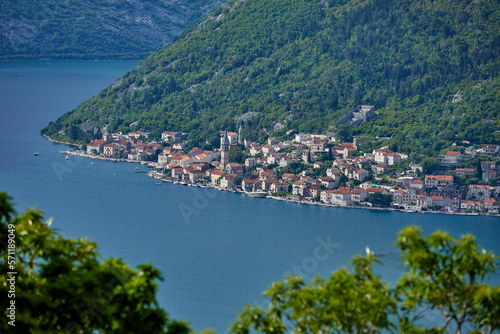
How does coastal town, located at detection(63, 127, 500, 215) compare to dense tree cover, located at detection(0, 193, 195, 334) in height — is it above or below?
above

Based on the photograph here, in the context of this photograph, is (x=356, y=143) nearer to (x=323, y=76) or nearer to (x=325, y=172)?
(x=325, y=172)

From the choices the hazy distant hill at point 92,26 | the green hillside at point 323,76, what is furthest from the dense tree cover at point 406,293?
the hazy distant hill at point 92,26

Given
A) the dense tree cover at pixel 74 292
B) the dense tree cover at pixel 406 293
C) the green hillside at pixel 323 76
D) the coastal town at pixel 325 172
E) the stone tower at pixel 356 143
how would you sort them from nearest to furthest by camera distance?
the dense tree cover at pixel 74 292, the dense tree cover at pixel 406 293, the coastal town at pixel 325 172, the stone tower at pixel 356 143, the green hillside at pixel 323 76

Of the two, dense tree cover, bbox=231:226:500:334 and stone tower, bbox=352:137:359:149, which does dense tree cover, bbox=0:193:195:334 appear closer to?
dense tree cover, bbox=231:226:500:334

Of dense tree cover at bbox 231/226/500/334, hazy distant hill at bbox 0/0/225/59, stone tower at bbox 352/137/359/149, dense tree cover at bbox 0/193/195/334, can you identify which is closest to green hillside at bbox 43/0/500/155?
stone tower at bbox 352/137/359/149

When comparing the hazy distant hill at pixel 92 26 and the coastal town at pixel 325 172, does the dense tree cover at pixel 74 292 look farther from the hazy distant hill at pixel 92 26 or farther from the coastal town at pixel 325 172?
the hazy distant hill at pixel 92 26

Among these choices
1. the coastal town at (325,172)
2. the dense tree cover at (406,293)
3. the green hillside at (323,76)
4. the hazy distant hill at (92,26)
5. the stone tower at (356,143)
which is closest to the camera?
the dense tree cover at (406,293)
